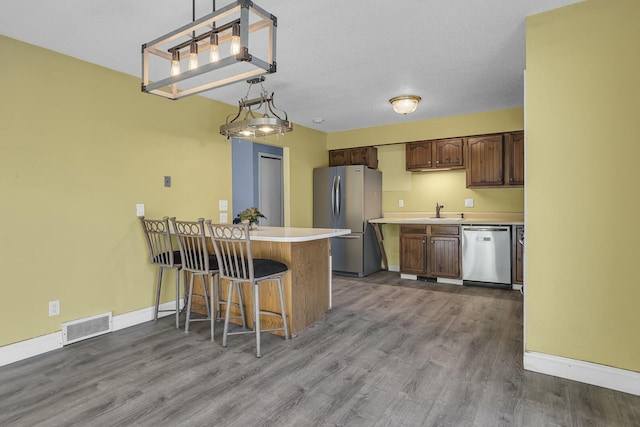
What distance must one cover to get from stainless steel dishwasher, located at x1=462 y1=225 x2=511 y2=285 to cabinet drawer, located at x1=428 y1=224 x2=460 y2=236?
0.11 metres

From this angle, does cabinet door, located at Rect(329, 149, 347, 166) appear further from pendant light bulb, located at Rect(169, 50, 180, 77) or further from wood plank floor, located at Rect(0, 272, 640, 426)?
pendant light bulb, located at Rect(169, 50, 180, 77)

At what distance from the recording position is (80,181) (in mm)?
2967

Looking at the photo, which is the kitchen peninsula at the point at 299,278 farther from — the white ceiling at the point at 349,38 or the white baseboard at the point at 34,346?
the white ceiling at the point at 349,38

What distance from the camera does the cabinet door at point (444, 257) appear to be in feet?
15.7

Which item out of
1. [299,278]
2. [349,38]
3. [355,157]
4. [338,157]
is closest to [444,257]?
[355,157]

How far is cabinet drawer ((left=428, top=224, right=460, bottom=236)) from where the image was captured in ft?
15.7

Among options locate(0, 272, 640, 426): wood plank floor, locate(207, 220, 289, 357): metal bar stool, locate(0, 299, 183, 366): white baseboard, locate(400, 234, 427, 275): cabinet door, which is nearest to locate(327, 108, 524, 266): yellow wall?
locate(400, 234, 427, 275): cabinet door

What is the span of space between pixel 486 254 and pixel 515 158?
52.5 inches

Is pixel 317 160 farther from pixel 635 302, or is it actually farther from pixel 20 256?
pixel 635 302

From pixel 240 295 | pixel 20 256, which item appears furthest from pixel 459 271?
pixel 20 256

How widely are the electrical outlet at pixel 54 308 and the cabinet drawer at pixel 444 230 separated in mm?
4293

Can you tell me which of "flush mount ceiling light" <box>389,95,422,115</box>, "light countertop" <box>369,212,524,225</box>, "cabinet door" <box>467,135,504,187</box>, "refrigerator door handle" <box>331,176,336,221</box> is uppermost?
"flush mount ceiling light" <box>389,95,422,115</box>

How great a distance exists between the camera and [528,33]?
7.69ft

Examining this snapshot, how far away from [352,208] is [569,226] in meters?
3.41
